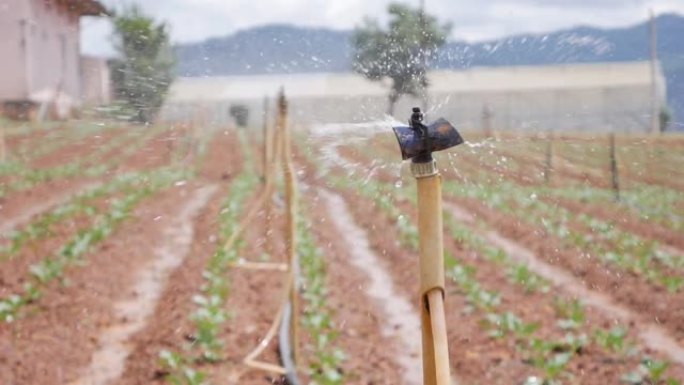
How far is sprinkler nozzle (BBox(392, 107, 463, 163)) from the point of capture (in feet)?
2.53

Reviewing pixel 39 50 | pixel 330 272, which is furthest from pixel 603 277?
pixel 39 50

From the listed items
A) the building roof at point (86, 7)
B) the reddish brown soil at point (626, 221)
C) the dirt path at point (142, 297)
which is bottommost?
the dirt path at point (142, 297)

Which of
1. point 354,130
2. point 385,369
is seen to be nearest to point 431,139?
point 354,130

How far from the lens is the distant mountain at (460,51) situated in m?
0.93

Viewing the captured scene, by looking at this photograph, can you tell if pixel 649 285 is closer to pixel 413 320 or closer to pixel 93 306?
pixel 413 320

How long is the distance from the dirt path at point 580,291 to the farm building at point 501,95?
4.16 feet

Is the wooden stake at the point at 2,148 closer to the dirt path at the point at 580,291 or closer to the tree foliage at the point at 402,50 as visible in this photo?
the dirt path at the point at 580,291

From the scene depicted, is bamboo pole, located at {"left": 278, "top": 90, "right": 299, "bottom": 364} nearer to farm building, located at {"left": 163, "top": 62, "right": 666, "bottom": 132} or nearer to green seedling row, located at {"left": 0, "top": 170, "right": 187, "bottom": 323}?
green seedling row, located at {"left": 0, "top": 170, "right": 187, "bottom": 323}

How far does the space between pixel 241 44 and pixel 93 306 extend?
2391 millimetres

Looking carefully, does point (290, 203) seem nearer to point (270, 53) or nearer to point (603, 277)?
point (603, 277)

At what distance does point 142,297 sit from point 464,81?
2745 millimetres

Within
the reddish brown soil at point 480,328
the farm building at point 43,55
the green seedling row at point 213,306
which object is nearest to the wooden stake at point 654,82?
the farm building at point 43,55

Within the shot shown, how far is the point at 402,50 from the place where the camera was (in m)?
0.88

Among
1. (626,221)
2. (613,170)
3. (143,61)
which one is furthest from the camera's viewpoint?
(626,221)
